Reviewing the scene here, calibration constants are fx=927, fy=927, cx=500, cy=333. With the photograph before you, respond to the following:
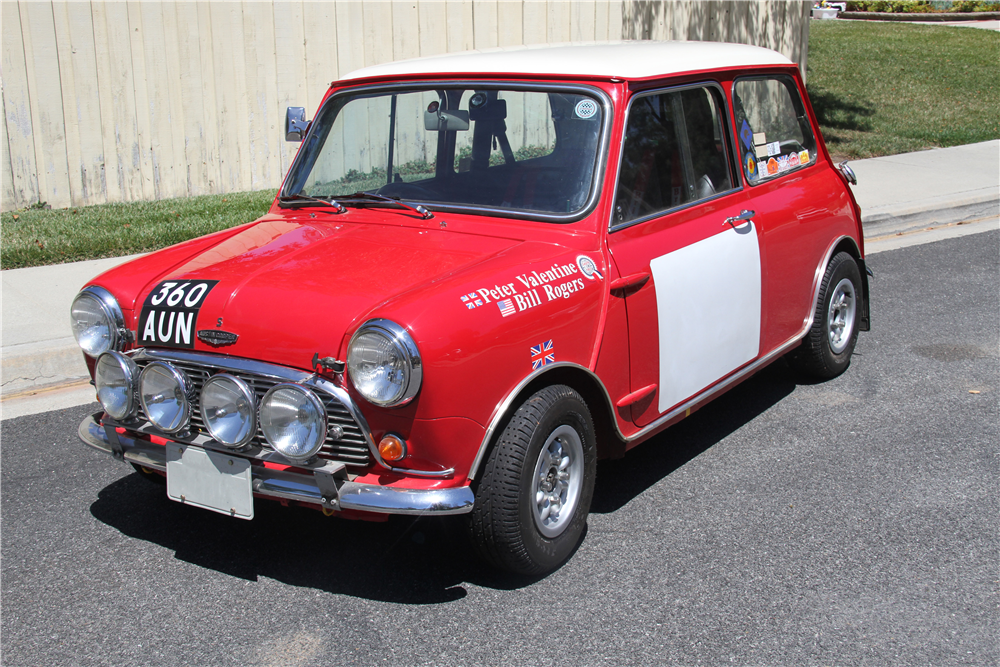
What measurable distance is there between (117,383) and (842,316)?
3933mm

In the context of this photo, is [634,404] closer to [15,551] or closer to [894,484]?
[894,484]

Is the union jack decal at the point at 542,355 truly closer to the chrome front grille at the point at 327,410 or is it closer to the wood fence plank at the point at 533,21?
the chrome front grille at the point at 327,410

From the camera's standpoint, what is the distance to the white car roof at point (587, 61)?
3803 mm

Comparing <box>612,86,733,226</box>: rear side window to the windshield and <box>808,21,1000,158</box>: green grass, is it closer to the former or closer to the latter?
the windshield

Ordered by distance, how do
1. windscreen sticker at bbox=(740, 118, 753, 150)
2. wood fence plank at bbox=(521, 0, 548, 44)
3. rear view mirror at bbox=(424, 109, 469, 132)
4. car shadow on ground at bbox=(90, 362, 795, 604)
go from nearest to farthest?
car shadow on ground at bbox=(90, 362, 795, 604) → rear view mirror at bbox=(424, 109, 469, 132) → windscreen sticker at bbox=(740, 118, 753, 150) → wood fence plank at bbox=(521, 0, 548, 44)

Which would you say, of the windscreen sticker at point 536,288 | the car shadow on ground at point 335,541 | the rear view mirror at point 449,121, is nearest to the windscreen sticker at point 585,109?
the rear view mirror at point 449,121

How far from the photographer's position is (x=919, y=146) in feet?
43.7

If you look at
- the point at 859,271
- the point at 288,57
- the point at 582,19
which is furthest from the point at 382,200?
the point at 582,19

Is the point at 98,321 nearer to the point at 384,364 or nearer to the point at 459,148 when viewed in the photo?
the point at 384,364

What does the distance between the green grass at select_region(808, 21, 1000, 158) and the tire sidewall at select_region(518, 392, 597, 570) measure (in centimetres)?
1065

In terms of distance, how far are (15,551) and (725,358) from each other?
9.98ft

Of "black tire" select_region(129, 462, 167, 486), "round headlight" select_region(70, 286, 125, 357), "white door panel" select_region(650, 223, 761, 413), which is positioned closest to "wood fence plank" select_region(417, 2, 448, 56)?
"white door panel" select_region(650, 223, 761, 413)

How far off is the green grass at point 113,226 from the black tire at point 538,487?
5.35m

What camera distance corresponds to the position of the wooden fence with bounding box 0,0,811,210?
8891 millimetres
